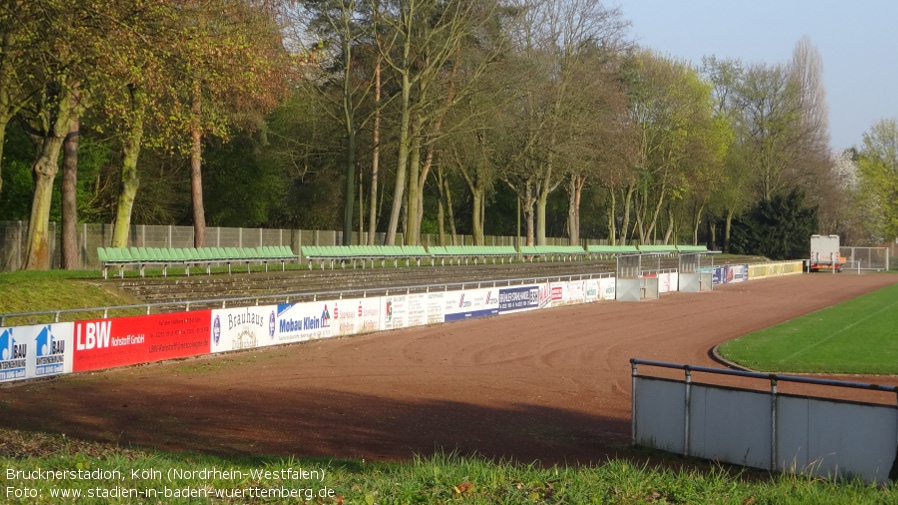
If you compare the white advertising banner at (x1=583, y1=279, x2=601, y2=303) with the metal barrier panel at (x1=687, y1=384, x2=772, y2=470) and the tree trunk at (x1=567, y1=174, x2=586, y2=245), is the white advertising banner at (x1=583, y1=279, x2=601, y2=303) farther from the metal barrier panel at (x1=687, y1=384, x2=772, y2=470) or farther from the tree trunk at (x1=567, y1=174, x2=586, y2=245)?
the metal barrier panel at (x1=687, y1=384, x2=772, y2=470)

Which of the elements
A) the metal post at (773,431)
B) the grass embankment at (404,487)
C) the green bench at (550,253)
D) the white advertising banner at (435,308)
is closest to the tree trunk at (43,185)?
the white advertising banner at (435,308)

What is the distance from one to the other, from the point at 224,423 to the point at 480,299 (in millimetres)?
21963

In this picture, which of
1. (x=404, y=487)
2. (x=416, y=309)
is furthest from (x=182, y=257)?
(x=404, y=487)

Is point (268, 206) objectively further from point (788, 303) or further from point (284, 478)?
point (284, 478)

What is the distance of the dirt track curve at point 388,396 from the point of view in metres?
14.1

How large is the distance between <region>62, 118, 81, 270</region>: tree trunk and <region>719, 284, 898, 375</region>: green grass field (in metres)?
21.6

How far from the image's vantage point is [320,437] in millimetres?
14398

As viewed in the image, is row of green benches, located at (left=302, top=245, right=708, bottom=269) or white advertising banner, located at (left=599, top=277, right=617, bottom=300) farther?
white advertising banner, located at (left=599, top=277, right=617, bottom=300)

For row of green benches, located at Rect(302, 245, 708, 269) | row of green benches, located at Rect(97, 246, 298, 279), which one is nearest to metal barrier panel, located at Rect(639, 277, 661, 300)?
row of green benches, located at Rect(302, 245, 708, 269)

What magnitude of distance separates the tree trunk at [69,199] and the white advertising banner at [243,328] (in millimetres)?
9483

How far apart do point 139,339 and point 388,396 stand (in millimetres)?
7047

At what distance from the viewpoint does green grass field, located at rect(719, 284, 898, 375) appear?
23422mm

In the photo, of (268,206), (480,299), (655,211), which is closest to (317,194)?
(268,206)

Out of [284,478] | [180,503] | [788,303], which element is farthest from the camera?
[788,303]
